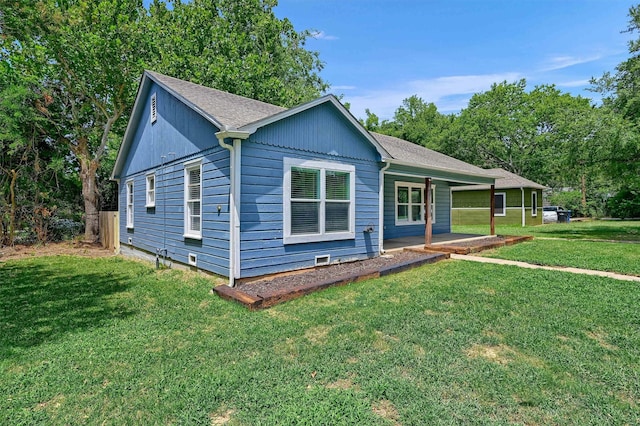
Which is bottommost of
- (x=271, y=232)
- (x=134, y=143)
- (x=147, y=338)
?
(x=147, y=338)

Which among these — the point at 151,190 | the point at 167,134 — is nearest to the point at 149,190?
the point at 151,190

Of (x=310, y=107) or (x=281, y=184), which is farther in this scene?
(x=310, y=107)

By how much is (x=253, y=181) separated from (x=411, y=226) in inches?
330

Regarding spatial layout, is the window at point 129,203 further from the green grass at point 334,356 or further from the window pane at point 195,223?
the green grass at point 334,356

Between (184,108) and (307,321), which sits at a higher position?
(184,108)

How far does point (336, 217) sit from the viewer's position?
Result: 7652 millimetres

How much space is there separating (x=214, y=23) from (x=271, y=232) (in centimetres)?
2086

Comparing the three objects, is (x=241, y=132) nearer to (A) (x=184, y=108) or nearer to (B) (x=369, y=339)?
(A) (x=184, y=108)

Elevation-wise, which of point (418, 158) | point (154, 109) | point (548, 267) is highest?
point (154, 109)

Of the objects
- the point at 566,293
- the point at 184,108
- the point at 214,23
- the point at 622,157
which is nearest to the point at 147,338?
the point at 184,108

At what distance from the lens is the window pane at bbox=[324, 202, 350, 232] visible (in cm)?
747

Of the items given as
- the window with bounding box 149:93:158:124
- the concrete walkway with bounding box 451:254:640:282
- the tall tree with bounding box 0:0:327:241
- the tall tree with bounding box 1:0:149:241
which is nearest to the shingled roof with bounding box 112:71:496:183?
the window with bounding box 149:93:158:124

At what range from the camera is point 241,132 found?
18.7ft

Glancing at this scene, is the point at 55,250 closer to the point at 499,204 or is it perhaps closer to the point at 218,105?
the point at 218,105
